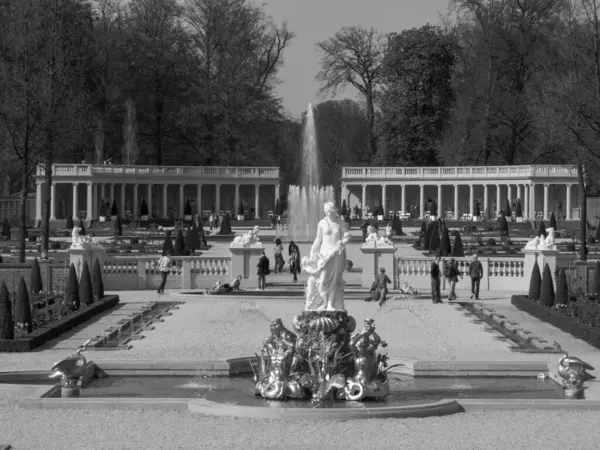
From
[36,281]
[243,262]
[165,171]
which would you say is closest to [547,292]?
[243,262]

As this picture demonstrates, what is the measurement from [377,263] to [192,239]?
1902 cm

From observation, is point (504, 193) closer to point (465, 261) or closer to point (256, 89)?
point (256, 89)

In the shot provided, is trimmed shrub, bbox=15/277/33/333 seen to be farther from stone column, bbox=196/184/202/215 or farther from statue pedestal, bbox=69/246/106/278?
stone column, bbox=196/184/202/215

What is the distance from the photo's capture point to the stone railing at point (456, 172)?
309ft

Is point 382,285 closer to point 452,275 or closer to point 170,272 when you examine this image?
point 452,275

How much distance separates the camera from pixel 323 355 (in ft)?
Result: 68.5

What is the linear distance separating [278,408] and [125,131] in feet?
264

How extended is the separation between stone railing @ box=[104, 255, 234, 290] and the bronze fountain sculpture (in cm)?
2113

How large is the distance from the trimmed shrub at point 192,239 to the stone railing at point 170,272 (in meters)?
15.2

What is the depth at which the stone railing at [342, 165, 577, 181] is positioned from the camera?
94.1 meters

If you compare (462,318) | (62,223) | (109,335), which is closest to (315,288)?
(109,335)

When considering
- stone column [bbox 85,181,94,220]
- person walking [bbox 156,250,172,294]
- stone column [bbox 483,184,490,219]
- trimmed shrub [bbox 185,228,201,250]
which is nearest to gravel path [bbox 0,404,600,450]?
person walking [bbox 156,250,172,294]

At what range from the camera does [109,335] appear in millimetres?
28344

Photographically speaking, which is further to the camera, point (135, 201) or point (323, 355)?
point (135, 201)
